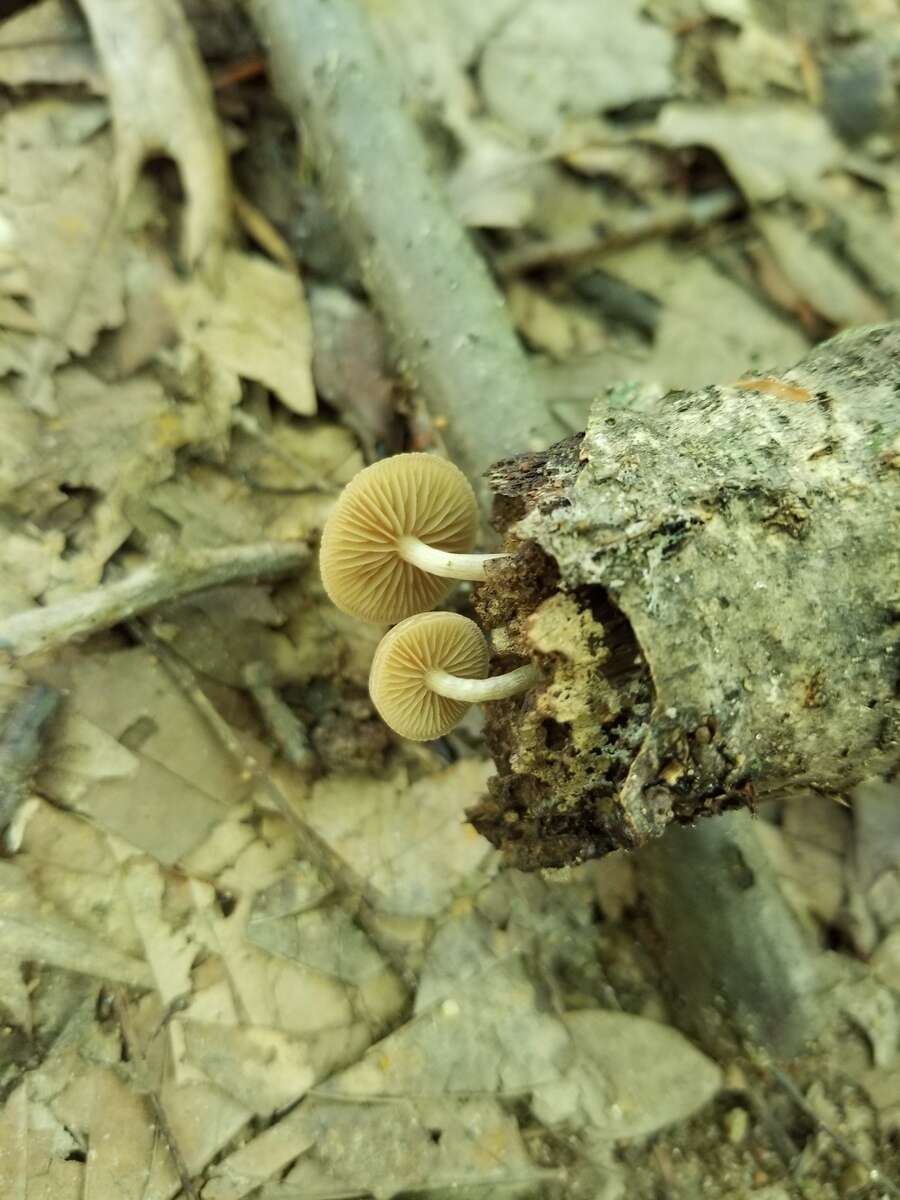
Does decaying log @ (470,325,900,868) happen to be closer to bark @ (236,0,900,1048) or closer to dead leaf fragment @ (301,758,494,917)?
bark @ (236,0,900,1048)

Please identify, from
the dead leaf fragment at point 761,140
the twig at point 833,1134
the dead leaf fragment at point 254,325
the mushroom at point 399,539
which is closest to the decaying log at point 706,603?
the mushroom at point 399,539

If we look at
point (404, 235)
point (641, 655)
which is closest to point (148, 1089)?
point (641, 655)

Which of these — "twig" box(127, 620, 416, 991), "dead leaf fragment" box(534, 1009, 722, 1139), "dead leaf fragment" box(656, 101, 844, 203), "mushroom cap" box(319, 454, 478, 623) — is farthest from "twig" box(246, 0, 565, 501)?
"dead leaf fragment" box(534, 1009, 722, 1139)

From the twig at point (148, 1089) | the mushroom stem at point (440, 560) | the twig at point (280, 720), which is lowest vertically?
the twig at point (148, 1089)

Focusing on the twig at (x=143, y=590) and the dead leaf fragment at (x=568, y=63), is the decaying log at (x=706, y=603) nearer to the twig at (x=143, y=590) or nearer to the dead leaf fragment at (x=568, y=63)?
the twig at (x=143, y=590)

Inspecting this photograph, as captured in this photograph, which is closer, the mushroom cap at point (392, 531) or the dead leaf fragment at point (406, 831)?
the mushroom cap at point (392, 531)

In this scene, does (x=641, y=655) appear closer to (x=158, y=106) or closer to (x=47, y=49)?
(x=158, y=106)

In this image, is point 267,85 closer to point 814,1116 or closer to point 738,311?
point 738,311

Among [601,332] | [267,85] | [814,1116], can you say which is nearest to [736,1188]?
[814,1116]
